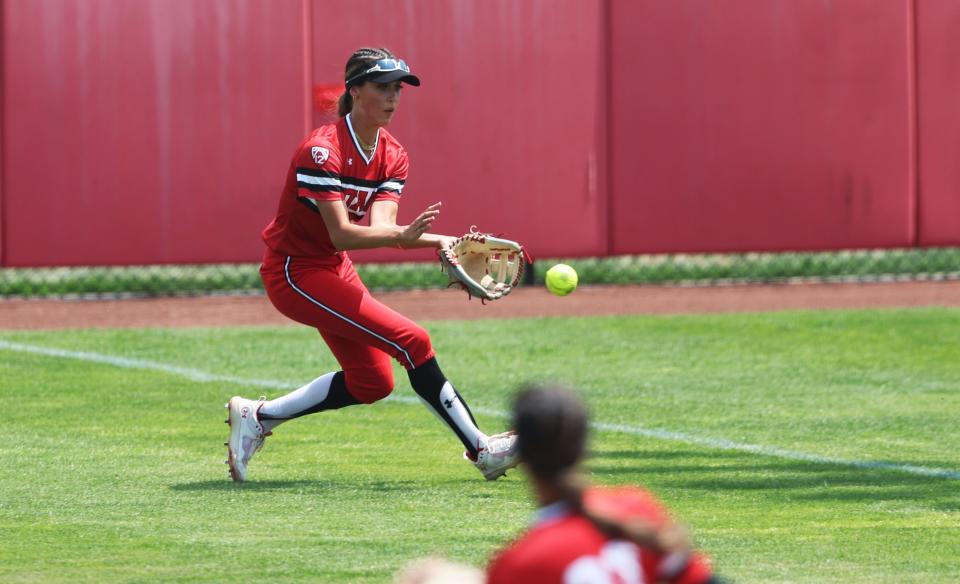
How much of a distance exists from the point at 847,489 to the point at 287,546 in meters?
2.65

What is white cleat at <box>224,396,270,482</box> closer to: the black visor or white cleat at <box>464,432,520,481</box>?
white cleat at <box>464,432,520,481</box>

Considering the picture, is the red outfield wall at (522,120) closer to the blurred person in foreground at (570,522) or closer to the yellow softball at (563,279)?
the yellow softball at (563,279)

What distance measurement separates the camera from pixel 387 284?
15680 mm

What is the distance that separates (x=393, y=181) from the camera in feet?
25.6

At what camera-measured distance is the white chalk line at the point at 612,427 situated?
8.22 metres

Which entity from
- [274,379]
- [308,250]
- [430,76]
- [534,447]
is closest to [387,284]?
[430,76]

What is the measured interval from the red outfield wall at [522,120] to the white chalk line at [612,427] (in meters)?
2.23

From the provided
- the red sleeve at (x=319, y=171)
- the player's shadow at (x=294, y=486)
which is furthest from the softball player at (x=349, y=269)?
the player's shadow at (x=294, y=486)

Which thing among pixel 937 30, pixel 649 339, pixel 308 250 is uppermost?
pixel 937 30

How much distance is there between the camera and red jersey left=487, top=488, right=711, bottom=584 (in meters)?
3.12

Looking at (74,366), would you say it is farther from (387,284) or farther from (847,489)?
(847,489)

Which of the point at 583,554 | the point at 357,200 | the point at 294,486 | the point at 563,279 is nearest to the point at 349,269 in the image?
the point at 357,200

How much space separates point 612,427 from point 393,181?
2.47m

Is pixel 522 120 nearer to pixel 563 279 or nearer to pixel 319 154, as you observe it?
pixel 563 279
